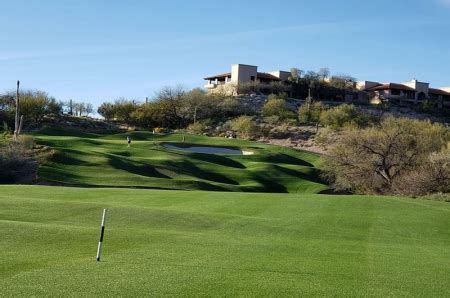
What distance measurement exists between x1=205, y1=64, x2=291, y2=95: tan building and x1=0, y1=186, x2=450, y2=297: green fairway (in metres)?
104

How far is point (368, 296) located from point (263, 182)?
48173 mm

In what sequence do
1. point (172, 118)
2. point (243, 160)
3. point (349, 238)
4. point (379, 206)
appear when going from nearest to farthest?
point (349, 238)
point (379, 206)
point (243, 160)
point (172, 118)

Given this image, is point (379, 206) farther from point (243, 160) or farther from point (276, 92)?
point (276, 92)

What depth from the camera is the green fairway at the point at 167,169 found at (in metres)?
51.2

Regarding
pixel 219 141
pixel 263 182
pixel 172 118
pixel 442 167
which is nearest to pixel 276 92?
pixel 172 118

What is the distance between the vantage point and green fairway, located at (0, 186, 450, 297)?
37.8 feet

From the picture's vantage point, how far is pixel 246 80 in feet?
456

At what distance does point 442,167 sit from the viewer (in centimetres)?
4794

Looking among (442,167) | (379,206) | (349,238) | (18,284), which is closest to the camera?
(18,284)

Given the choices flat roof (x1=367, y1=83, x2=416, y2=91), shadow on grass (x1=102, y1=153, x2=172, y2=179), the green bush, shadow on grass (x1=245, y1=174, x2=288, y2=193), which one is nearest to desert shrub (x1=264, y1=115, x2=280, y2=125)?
the green bush

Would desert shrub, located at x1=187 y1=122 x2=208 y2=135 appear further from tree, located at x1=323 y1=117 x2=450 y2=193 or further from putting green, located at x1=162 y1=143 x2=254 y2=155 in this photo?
tree, located at x1=323 y1=117 x2=450 y2=193

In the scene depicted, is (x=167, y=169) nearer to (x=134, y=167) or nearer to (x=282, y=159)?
(x=134, y=167)

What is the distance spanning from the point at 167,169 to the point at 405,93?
110 metres

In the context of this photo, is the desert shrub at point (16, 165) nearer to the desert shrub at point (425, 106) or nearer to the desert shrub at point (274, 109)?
the desert shrub at point (274, 109)
